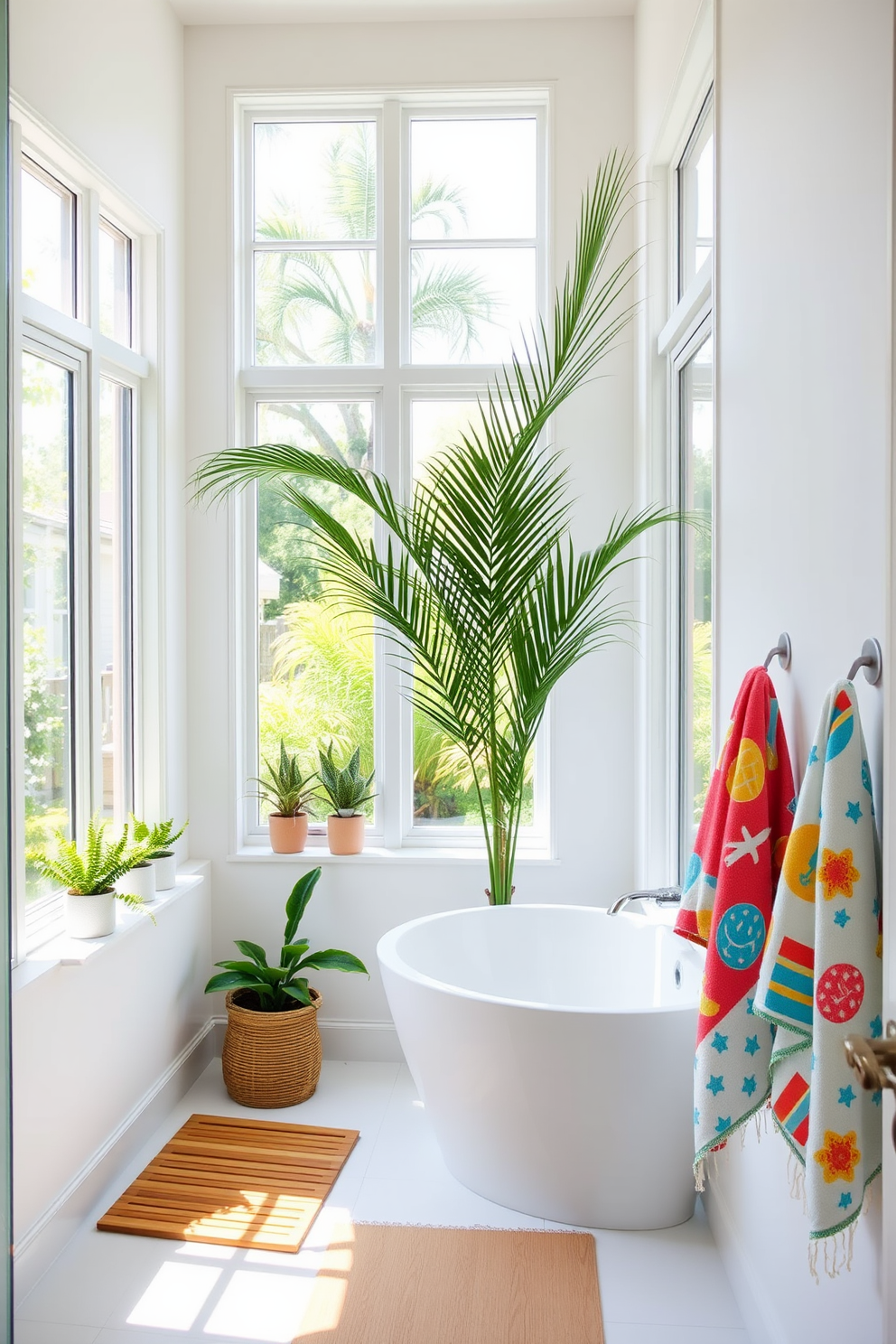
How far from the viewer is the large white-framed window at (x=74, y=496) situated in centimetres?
225

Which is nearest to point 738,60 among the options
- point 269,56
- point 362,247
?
point 362,247

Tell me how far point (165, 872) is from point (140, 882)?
16cm

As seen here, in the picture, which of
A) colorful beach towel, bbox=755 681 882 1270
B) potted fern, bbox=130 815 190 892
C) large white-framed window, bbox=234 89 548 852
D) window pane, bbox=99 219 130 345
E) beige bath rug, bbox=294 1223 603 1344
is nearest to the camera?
colorful beach towel, bbox=755 681 882 1270

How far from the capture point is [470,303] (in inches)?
129

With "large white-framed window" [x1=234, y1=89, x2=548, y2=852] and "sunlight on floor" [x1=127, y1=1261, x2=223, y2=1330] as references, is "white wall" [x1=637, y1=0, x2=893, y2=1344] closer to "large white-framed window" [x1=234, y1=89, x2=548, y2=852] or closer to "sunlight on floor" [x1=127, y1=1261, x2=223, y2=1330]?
"sunlight on floor" [x1=127, y1=1261, x2=223, y2=1330]

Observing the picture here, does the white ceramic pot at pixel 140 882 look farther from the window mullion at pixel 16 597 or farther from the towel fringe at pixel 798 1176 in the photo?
the towel fringe at pixel 798 1176

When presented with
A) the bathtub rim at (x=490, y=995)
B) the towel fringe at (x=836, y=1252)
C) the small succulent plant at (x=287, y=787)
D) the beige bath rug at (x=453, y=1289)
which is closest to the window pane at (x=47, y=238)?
the small succulent plant at (x=287, y=787)

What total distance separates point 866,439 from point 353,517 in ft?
7.26

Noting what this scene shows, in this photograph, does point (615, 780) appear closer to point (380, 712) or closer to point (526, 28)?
point (380, 712)

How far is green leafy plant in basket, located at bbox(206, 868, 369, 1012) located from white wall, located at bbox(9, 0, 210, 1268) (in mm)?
185

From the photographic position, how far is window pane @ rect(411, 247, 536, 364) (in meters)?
3.25

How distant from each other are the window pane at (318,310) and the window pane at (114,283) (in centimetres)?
49

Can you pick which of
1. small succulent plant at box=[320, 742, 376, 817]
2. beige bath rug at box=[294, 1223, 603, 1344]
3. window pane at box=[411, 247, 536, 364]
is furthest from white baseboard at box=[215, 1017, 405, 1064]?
window pane at box=[411, 247, 536, 364]

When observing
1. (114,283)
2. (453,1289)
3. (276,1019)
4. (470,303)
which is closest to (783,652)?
(453,1289)
